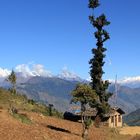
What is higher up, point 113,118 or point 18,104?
point 18,104

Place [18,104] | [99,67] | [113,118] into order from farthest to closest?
[113,118] < [18,104] < [99,67]

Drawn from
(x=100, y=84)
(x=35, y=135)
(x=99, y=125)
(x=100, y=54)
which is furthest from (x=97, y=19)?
(x=35, y=135)

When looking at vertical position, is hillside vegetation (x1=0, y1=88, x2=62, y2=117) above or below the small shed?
above

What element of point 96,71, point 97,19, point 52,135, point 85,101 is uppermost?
point 97,19

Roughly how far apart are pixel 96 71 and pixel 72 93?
30.5m

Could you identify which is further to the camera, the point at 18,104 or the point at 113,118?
the point at 113,118

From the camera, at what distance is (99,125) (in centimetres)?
9525

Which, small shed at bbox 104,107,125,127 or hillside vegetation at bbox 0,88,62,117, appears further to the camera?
small shed at bbox 104,107,125,127

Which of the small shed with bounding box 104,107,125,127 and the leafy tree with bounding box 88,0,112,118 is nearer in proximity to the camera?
the leafy tree with bounding box 88,0,112,118

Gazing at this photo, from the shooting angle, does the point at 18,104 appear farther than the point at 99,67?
Yes

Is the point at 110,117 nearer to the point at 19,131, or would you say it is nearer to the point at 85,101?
the point at 85,101

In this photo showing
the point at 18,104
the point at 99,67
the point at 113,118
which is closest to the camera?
the point at 99,67

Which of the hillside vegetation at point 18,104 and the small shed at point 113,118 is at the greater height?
the hillside vegetation at point 18,104

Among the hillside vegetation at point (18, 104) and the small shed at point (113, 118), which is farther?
the small shed at point (113, 118)
